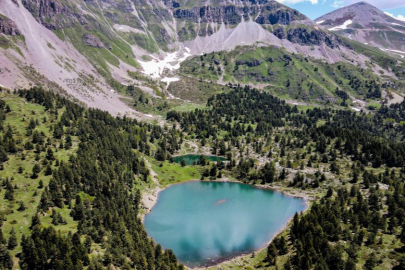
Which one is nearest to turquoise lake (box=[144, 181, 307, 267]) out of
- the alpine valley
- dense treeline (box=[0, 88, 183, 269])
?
the alpine valley

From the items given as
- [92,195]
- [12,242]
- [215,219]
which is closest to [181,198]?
[215,219]

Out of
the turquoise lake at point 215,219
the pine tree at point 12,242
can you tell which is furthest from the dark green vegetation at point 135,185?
the turquoise lake at point 215,219

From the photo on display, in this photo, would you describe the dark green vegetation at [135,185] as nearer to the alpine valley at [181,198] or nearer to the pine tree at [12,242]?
the pine tree at [12,242]

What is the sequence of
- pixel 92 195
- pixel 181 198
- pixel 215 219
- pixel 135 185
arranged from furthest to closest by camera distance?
1. pixel 181 198
2. pixel 135 185
3. pixel 215 219
4. pixel 92 195

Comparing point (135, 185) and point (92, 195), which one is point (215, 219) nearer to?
point (135, 185)

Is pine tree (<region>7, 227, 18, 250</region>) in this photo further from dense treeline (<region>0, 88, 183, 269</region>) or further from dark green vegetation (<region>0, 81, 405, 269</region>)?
dense treeline (<region>0, 88, 183, 269</region>)

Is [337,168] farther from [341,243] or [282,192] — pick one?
[341,243]
